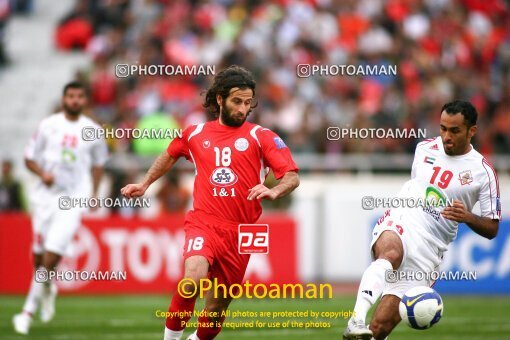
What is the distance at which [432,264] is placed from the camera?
10.1 metres

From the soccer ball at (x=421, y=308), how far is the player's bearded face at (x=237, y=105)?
2.21 m

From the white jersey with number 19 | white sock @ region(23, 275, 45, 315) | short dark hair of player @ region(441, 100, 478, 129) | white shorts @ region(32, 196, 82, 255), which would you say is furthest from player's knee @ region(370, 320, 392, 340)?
white shorts @ region(32, 196, 82, 255)

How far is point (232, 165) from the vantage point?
10.1 metres

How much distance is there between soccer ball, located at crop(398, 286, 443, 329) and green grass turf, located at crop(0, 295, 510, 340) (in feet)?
10.8

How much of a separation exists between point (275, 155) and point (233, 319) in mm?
5440

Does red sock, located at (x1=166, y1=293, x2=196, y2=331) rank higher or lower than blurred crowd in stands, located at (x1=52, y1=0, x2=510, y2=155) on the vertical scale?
lower

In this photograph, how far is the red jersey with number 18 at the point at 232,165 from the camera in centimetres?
1007

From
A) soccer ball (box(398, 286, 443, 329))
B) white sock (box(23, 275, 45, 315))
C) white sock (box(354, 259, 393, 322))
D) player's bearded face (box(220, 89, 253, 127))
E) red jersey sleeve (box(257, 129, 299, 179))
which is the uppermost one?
player's bearded face (box(220, 89, 253, 127))

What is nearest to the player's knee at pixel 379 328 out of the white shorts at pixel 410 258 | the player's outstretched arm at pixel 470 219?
the white shorts at pixel 410 258

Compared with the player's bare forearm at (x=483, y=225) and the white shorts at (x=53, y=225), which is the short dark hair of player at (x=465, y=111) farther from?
the white shorts at (x=53, y=225)

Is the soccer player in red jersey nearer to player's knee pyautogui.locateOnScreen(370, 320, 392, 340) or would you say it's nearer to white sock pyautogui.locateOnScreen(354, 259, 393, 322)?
white sock pyautogui.locateOnScreen(354, 259, 393, 322)

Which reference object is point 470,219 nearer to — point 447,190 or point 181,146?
point 447,190

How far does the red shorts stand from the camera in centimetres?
988

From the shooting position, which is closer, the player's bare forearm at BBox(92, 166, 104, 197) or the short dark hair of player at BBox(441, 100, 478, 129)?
the short dark hair of player at BBox(441, 100, 478, 129)
